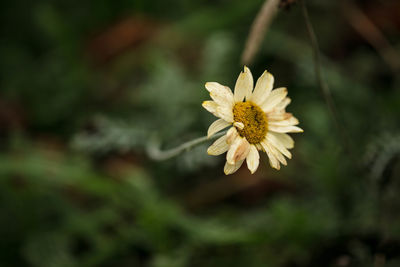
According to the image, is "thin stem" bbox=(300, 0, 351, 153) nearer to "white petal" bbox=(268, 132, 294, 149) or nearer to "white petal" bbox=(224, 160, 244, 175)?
"white petal" bbox=(268, 132, 294, 149)

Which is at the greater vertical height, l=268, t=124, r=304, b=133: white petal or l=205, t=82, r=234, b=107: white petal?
l=205, t=82, r=234, b=107: white petal

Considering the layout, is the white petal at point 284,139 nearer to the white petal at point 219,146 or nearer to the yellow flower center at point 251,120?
the yellow flower center at point 251,120

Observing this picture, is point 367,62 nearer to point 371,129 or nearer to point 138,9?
point 371,129

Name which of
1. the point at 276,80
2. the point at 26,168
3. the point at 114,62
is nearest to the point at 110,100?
the point at 114,62

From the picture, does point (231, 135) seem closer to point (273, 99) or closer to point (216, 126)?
point (216, 126)

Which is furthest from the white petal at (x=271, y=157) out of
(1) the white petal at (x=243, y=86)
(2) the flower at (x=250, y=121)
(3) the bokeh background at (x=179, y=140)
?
(3) the bokeh background at (x=179, y=140)

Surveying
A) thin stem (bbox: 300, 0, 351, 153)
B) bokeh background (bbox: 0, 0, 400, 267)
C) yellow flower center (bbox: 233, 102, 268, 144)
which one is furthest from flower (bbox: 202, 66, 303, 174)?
bokeh background (bbox: 0, 0, 400, 267)

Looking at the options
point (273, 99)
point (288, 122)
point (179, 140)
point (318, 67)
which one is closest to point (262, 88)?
point (273, 99)
